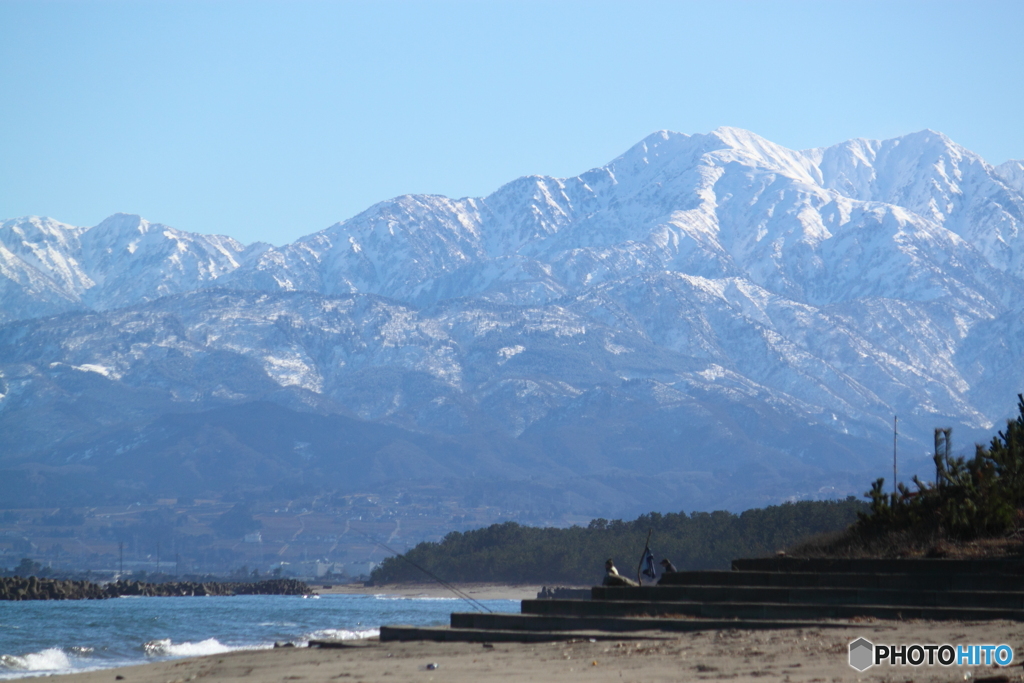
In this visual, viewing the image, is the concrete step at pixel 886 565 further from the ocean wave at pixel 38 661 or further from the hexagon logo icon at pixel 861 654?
the ocean wave at pixel 38 661

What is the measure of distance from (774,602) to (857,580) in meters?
1.50

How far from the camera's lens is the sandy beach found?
16.2 meters

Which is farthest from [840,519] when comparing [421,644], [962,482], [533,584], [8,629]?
[421,644]

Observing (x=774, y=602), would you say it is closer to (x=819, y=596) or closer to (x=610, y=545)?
(x=819, y=596)

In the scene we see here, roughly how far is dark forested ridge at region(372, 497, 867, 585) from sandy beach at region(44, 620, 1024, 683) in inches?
3440

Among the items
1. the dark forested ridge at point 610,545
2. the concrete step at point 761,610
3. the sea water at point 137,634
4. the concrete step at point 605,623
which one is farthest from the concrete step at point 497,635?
the dark forested ridge at point 610,545

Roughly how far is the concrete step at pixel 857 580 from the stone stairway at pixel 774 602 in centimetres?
2

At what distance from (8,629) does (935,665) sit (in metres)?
42.9

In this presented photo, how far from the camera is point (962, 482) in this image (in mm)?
27734

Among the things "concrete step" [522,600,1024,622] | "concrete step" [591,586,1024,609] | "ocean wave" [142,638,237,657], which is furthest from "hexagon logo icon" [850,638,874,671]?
"ocean wave" [142,638,237,657]

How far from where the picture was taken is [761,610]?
21.6 meters

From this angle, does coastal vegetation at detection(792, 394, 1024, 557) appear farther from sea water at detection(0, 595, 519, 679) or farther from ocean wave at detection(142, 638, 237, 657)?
ocean wave at detection(142, 638, 237, 657)

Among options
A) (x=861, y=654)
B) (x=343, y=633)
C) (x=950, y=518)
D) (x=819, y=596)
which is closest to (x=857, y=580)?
(x=819, y=596)

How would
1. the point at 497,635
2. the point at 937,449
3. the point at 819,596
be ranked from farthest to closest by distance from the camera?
the point at 937,449 < the point at 819,596 < the point at 497,635
